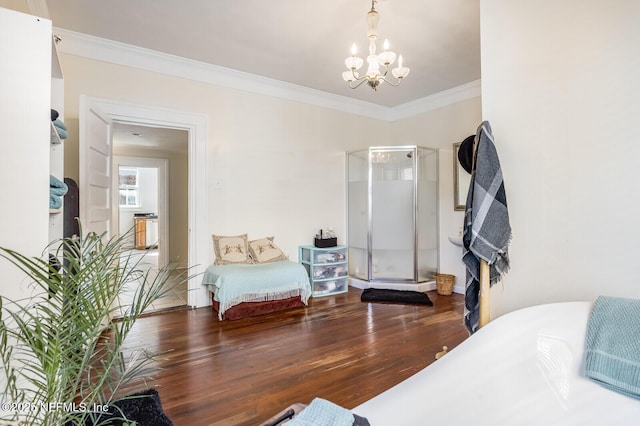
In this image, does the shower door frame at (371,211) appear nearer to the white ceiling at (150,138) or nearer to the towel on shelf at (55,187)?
the white ceiling at (150,138)

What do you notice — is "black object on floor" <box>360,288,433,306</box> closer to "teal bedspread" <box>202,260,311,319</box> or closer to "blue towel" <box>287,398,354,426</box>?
"teal bedspread" <box>202,260,311,319</box>

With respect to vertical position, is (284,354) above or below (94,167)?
below

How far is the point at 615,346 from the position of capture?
50.4 inches

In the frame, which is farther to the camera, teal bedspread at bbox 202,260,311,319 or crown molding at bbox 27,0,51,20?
teal bedspread at bbox 202,260,311,319

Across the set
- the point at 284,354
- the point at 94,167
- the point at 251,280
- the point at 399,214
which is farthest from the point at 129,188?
the point at 284,354

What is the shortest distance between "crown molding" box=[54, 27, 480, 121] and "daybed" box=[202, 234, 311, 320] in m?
1.89

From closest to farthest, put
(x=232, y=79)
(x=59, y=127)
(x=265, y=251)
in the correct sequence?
(x=59, y=127), (x=232, y=79), (x=265, y=251)

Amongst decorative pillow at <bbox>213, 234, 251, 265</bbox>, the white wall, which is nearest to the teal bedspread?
decorative pillow at <bbox>213, 234, 251, 265</bbox>

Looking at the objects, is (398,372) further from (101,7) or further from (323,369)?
(101,7)

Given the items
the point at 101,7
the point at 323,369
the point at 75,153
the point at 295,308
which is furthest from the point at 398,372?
the point at 101,7

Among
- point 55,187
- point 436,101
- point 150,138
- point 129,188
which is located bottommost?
point 55,187

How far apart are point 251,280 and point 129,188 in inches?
302

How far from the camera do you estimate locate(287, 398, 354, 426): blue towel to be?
3.33ft

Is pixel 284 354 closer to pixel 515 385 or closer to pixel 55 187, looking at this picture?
pixel 515 385
